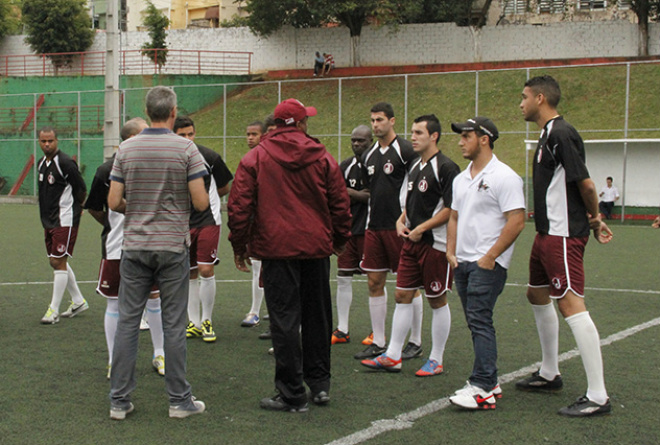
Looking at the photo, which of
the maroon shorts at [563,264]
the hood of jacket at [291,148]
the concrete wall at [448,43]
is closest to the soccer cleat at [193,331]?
the hood of jacket at [291,148]

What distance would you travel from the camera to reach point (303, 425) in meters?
5.46

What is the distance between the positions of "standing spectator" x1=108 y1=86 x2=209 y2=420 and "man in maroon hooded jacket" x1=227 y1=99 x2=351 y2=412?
0.40 m

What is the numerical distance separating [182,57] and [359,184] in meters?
44.2

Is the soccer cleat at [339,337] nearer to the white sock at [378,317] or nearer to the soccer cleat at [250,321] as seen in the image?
the white sock at [378,317]

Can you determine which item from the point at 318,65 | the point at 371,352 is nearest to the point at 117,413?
the point at 371,352

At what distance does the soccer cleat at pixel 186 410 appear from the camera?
18.3ft

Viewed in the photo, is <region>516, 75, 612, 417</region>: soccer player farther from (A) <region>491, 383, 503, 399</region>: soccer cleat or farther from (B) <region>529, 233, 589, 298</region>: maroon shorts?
(A) <region>491, 383, 503, 399</region>: soccer cleat

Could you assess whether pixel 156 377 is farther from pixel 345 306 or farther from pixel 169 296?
pixel 345 306

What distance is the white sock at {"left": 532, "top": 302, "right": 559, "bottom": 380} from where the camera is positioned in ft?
20.4

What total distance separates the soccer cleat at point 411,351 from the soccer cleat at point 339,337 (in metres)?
0.83

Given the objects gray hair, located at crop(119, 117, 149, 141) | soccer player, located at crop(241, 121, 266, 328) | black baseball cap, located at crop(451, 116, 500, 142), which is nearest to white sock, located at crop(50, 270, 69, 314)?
soccer player, located at crop(241, 121, 266, 328)

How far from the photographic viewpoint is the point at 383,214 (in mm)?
7676

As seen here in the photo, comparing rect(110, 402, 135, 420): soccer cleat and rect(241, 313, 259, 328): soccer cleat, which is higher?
rect(110, 402, 135, 420): soccer cleat

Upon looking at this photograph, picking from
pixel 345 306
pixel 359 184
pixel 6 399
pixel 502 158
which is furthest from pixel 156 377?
pixel 502 158
